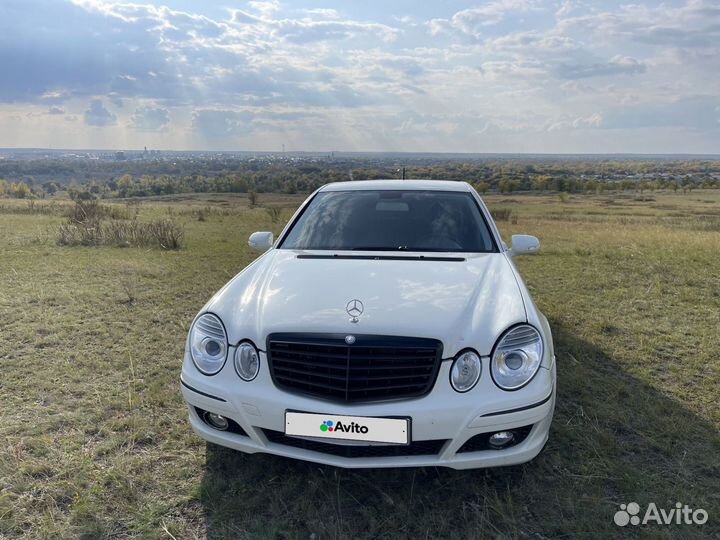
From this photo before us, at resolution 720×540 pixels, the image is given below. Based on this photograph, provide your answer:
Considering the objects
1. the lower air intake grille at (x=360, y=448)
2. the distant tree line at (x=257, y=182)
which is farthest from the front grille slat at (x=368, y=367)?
the distant tree line at (x=257, y=182)

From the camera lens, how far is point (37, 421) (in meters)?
3.23

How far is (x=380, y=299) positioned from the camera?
2541mm

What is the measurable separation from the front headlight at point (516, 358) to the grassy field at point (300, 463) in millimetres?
637

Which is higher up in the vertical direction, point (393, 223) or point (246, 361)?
point (393, 223)

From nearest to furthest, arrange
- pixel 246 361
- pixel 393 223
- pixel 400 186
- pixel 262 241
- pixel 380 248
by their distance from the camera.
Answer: pixel 246 361, pixel 380 248, pixel 393 223, pixel 262 241, pixel 400 186

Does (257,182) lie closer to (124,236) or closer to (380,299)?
(124,236)

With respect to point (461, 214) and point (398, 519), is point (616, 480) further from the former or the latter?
Answer: point (461, 214)

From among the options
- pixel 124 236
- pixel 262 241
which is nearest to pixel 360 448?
pixel 262 241

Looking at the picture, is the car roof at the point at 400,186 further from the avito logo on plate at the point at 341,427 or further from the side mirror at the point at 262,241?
the avito logo on plate at the point at 341,427

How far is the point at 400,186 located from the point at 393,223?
0.57m

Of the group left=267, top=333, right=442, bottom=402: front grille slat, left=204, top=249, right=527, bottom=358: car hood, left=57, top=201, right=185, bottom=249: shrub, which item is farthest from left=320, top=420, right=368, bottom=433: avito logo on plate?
left=57, top=201, right=185, bottom=249: shrub

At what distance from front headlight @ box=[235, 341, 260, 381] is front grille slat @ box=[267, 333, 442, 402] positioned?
0.15 meters

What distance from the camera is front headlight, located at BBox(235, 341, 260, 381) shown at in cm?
238

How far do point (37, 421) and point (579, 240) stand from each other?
13.0 metres
